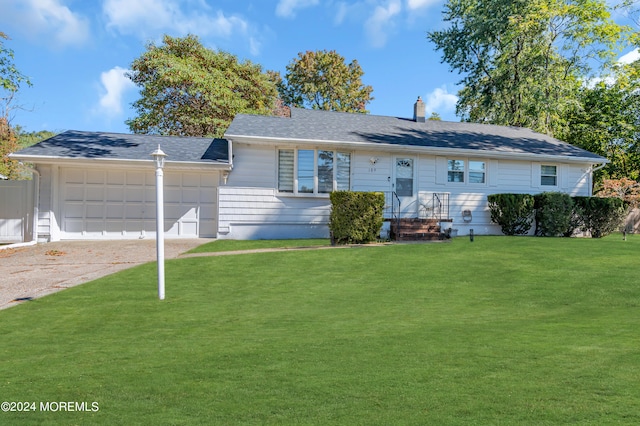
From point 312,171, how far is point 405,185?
3908 mm

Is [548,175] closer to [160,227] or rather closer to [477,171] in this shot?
[477,171]

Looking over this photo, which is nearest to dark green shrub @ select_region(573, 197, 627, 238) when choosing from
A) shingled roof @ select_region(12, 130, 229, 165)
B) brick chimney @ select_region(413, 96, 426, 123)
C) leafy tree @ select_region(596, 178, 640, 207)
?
brick chimney @ select_region(413, 96, 426, 123)

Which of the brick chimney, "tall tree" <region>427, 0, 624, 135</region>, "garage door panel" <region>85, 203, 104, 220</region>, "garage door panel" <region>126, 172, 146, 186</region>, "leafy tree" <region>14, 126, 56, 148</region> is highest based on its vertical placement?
"tall tree" <region>427, 0, 624, 135</region>

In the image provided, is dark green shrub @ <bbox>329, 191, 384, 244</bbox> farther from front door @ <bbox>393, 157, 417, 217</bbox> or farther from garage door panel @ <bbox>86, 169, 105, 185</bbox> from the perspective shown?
garage door panel @ <bbox>86, 169, 105, 185</bbox>

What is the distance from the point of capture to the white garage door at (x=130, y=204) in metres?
15.7

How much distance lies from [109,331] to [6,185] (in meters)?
14.2

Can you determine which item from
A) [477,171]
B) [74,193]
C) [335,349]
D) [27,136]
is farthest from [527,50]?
[27,136]

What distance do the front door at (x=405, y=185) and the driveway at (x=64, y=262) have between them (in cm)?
794

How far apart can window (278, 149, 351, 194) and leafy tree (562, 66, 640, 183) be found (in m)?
21.4

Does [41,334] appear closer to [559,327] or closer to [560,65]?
[559,327]

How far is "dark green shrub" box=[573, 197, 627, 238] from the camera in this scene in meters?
17.2

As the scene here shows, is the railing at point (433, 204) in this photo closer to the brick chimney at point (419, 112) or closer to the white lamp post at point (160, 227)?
the brick chimney at point (419, 112)

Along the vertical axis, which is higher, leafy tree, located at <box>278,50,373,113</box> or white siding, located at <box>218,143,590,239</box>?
leafy tree, located at <box>278,50,373,113</box>

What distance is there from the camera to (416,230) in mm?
14883
